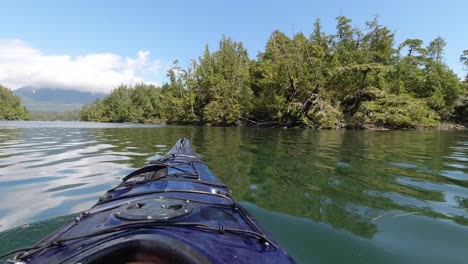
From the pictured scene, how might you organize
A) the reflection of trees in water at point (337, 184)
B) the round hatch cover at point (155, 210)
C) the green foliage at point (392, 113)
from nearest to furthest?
the round hatch cover at point (155, 210), the reflection of trees in water at point (337, 184), the green foliage at point (392, 113)

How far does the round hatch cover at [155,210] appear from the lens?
1785 millimetres

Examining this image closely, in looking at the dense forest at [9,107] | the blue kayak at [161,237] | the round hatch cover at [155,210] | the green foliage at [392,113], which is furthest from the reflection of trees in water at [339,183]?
the dense forest at [9,107]

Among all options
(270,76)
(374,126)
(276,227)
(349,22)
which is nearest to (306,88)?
(270,76)

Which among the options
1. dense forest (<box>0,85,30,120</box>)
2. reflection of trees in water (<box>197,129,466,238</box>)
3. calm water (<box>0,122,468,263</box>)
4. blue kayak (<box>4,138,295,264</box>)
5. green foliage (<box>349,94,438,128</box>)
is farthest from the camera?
dense forest (<box>0,85,30,120</box>)

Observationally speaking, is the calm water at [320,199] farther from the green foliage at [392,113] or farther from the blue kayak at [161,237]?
the green foliage at [392,113]

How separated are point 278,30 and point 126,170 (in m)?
36.7

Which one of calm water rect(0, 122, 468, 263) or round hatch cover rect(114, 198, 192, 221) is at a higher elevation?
round hatch cover rect(114, 198, 192, 221)

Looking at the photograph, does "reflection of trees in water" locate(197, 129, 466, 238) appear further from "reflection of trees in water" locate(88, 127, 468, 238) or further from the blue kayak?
the blue kayak

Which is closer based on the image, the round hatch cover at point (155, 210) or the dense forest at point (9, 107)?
the round hatch cover at point (155, 210)

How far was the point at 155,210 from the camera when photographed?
1919 millimetres

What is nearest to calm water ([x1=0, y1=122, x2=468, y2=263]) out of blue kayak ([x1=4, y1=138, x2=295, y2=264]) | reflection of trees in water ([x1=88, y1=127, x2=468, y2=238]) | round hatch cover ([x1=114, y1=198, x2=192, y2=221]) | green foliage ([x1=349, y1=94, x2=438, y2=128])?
reflection of trees in water ([x1=88, y1=127, x2=468, y2=238])

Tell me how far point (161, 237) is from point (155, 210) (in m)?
0.48

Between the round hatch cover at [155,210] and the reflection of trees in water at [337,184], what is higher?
the round hatch cover at [155,210]

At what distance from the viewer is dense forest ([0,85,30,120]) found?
6612 cm
